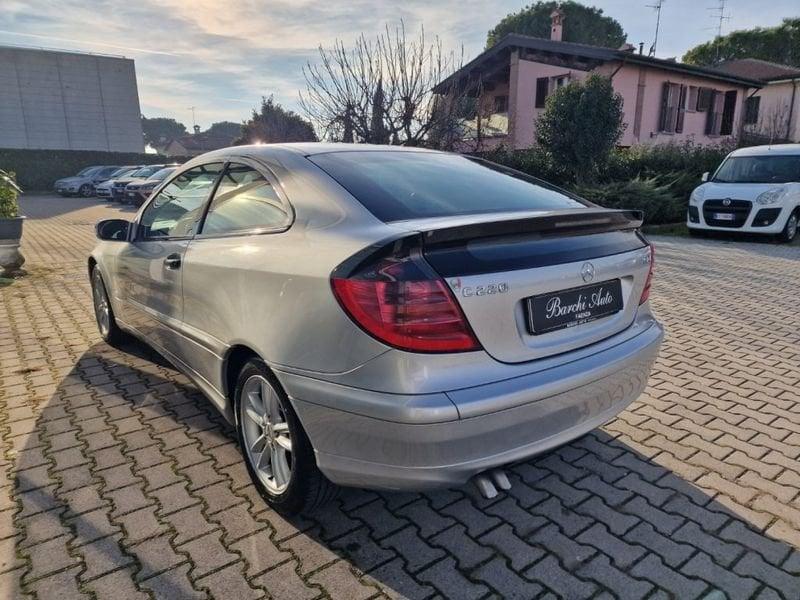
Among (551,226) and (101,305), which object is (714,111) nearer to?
(101,305)

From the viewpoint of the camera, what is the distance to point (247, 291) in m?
2.39

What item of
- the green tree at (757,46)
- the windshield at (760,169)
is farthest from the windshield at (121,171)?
the green tree at (757,46)

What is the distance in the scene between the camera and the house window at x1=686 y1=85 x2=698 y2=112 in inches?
923

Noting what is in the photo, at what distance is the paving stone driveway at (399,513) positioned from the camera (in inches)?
81.4

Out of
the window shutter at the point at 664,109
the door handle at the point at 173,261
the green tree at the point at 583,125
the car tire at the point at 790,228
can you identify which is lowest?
the car tire at the point at 790,228

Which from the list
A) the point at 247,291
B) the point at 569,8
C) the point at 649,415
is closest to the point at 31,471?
Answer: the point at 247,291

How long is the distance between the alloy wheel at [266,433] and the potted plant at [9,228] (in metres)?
6.87

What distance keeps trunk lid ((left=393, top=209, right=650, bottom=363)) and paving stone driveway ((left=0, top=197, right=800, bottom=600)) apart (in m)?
0.84

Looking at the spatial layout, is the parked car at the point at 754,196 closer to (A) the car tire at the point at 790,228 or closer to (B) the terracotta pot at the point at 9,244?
(A) the car tire at the point at 790,228

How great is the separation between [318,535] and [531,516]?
0.94m

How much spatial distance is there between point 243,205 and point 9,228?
668 centimetres

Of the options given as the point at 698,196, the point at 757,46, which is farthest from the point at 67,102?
the point at 757,46

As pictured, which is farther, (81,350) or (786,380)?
(81,350)

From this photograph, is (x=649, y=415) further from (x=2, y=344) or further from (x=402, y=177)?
(x=2, y=344)
